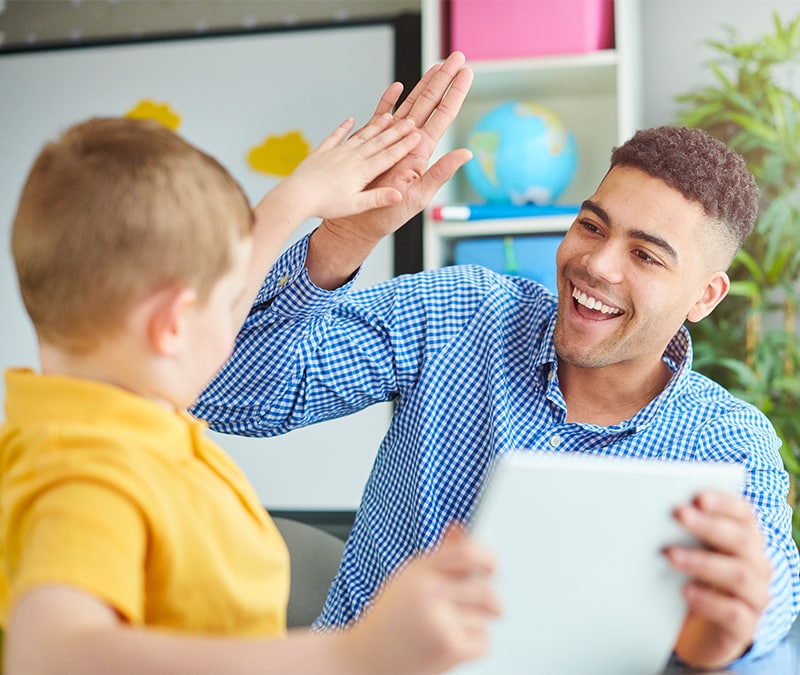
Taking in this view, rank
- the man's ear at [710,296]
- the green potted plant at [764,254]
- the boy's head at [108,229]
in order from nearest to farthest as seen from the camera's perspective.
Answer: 1. the boy's head at [108,229]
2. the man's ear at [710,296]
3. the green potted plant at [764,254]

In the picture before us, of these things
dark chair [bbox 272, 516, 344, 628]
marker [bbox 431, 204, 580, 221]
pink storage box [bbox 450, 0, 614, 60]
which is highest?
pink storage box [bbox 450, 0, 614, 60]

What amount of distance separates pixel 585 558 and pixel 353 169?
0.57 meters

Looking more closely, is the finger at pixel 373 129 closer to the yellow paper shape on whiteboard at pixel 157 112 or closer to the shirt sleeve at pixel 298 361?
the shirt sleeve at pixel 298 361

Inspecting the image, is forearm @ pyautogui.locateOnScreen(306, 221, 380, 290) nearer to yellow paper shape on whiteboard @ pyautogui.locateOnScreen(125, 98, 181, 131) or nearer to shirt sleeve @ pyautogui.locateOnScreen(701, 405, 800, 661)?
shirt sleeve @ pyautogui.locateOnScreen(701, 405, 800, 661)

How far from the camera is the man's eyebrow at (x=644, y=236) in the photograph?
1.48 metres

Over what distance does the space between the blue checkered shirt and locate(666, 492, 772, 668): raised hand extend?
53 cm

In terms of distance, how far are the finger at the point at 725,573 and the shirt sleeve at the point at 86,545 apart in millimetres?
356

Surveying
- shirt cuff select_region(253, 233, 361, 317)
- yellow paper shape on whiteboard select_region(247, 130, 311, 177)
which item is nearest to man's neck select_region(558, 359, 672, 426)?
shirt cuff select_region(253, 233, 361, 317)

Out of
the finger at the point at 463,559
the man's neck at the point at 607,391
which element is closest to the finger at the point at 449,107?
the man's neck at the point at 607,391

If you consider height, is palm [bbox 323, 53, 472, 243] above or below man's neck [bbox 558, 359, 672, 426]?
above

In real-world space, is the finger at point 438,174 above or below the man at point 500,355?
above

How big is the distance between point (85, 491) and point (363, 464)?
2.12 metres

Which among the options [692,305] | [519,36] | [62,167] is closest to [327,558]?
[692,305]

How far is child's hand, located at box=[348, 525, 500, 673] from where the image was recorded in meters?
0.54
